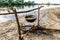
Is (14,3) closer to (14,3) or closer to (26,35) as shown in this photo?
(14,3)

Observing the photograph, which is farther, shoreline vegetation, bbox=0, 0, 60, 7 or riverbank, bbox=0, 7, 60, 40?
shoreline vegetation, bbox=0, 0, 60, 7

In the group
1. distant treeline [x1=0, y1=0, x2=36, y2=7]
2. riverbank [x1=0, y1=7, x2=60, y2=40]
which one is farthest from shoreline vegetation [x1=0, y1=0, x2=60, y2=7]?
riverbank [x1=0, y1=7, x2=60, y2=40]

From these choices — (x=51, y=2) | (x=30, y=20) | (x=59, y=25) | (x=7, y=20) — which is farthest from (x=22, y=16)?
(x=51, y=2)

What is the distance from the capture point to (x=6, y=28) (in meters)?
3.06

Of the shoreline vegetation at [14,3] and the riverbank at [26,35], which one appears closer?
the riverbank at [26,35]

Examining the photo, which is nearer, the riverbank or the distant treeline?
the riverbank

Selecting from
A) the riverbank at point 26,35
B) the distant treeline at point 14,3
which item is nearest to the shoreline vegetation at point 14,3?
the distant treeline at point 14,3

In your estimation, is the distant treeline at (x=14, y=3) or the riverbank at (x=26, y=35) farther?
the distant treeline at (x=14, y=3)

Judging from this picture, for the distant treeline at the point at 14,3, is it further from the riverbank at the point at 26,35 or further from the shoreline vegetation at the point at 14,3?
the riverbank at the point at 26,35

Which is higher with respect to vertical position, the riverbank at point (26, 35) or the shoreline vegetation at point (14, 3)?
the shoreline vegetation at point (14, 3)

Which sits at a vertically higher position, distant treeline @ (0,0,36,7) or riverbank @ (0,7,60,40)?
distant treeline @ (0,0,36,7)

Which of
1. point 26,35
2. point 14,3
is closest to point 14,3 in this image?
point 14,3

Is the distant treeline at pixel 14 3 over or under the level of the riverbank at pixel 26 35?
over

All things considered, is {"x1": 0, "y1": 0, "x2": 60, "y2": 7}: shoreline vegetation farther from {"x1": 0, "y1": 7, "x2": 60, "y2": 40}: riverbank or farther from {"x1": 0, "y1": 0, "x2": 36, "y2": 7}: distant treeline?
{"x1": 0, "y1": 7, "x2": 60, "y2": 40}: riverbank
